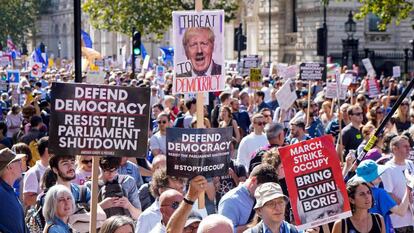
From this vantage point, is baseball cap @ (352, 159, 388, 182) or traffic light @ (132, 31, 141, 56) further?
traffic light @ (132, 31, 141, 56)

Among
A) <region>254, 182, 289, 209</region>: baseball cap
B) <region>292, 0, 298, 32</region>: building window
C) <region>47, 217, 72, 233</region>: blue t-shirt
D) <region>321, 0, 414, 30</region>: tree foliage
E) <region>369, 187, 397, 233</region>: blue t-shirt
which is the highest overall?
<region>292, 0, 298, 32</region>: building window

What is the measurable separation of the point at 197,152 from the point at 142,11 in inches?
A: 1664

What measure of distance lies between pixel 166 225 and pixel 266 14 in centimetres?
5212

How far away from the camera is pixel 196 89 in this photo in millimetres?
10430

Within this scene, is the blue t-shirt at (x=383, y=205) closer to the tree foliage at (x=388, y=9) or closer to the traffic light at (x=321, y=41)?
the tree foliage at (x=388, y=9)

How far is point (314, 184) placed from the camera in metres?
8.64

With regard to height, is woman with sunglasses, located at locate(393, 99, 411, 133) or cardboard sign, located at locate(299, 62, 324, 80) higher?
cardboard sign, located at locate(299, 62, 324, 80)

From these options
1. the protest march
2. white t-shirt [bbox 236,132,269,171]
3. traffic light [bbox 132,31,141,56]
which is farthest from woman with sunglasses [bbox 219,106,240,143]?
traffic light [bbox 132,31,141,56]

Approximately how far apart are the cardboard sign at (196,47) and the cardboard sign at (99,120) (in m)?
2.23

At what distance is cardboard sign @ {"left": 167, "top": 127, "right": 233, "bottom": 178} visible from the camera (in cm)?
830

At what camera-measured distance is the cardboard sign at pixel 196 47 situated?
10.3 metres

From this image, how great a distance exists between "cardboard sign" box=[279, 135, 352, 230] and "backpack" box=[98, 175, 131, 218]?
1.65 meters

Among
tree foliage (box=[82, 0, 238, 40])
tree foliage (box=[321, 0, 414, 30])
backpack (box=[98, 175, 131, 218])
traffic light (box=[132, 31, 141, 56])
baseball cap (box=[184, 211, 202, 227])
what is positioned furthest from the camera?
tree foliage (box=[82, 0, 238, 40])

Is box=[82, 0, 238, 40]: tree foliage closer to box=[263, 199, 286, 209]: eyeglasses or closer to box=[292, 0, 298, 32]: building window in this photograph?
box=[292, 0, 298, 32]: building window
